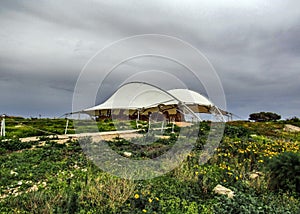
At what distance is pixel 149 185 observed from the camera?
5.30 metres

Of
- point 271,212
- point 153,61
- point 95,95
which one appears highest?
point 153,61

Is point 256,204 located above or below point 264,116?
below

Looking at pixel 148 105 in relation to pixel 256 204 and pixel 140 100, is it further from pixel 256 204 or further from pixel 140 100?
pixel 256 204

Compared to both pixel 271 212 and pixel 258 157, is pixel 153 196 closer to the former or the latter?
pixel 271 212

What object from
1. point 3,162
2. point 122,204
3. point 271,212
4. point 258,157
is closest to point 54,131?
point 3,162

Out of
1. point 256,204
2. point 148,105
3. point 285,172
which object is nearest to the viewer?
point 256,204

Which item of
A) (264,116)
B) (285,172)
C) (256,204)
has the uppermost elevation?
(264,116)

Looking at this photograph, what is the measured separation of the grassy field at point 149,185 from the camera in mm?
4423

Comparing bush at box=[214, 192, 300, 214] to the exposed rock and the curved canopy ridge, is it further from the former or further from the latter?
the curved canopy ridge

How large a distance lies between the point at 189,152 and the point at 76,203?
183 inches

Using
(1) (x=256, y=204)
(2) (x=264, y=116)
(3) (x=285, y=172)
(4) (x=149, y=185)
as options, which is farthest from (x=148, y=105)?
(1) (x=256, y=204)

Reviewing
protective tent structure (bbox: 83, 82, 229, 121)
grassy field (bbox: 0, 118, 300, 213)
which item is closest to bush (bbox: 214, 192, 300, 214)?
grassy field (bbox: 0, 118, 300, 213)

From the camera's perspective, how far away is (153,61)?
9.32 metres

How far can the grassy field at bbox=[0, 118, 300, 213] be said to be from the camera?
4423 millimetres
